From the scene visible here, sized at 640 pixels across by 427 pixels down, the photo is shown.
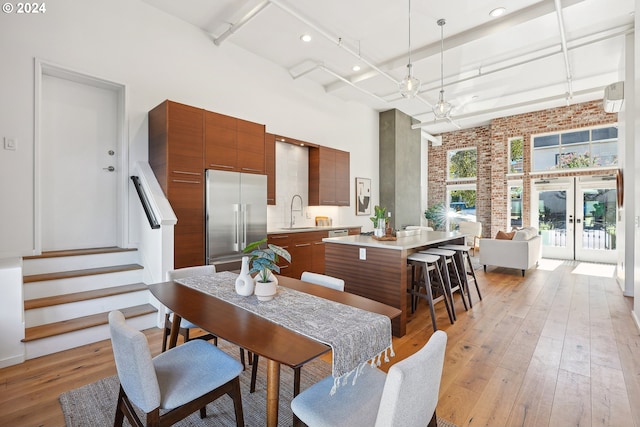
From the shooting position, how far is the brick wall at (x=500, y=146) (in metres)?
7.50

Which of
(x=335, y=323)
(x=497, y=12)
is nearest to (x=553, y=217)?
(x=497, y=12)

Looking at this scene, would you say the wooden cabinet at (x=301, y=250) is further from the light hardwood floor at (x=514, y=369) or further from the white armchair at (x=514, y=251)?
the white armchair at (x=514, y=251)

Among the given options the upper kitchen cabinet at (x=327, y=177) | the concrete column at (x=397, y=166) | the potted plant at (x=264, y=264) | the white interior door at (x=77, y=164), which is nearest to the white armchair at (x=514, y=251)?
the concrete column at (x=397, y=166)

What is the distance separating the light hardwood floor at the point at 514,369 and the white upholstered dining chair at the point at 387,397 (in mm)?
972

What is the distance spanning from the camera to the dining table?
117cm

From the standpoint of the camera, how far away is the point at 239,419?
1568 mm

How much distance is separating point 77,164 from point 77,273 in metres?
1.32

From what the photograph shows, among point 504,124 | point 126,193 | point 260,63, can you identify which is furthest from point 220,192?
point 504,124

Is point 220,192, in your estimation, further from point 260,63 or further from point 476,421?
point 476,421

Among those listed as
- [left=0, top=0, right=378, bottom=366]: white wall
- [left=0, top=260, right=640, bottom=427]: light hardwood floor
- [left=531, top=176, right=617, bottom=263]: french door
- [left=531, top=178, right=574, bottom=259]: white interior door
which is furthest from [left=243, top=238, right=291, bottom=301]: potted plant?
[left=531, top=178, right=574, bottom=259]: white interior door

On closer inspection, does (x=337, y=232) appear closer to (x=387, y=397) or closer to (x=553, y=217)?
(x=387, y=397)

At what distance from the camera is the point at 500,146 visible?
342 inches

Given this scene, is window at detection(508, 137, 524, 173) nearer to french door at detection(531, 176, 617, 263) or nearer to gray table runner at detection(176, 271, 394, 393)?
french door at detection(531, 176, 617, 263)

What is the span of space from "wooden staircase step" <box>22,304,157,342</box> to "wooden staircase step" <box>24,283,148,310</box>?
0.19 meters
